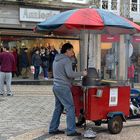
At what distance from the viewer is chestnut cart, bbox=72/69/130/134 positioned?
28.0 feet

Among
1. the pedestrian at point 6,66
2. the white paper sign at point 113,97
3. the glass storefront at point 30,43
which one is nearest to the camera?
the white paper sign at point 113,97

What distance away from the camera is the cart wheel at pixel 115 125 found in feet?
28.7

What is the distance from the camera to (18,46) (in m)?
24.8

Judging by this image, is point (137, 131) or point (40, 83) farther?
point (40, 83)

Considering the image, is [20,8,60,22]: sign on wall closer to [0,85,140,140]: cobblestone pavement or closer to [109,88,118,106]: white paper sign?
[0,85,140,140]: cobblestone pavement

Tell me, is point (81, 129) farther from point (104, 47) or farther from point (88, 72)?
point (104, 47)

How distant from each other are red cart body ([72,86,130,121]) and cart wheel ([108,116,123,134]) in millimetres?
156

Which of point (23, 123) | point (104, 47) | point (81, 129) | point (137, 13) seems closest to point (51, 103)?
point (23, 123)

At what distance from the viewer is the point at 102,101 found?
342 inches

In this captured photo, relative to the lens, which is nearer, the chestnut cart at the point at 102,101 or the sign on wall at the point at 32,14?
the chestnut cart at the point at 102,101

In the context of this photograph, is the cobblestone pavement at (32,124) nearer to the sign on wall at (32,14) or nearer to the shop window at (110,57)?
the sign on wall at (32,14)

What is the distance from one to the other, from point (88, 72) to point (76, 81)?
519mm

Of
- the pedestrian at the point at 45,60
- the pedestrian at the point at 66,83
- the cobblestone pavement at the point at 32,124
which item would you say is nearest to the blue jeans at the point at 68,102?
the pedestrian at the point at 66,83

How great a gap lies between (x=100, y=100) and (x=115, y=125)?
61cm
